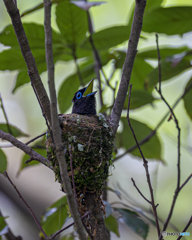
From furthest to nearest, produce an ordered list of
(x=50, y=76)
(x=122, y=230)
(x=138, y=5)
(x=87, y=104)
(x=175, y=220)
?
(x=175, y=220) → (x=122, y=230) → (x=87, y=104) → (x=138, y=5) → (x=50, y=76)

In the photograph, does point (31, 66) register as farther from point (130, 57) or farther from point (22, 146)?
point (130, 57)

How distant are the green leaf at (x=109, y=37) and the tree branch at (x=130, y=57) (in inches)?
30.1

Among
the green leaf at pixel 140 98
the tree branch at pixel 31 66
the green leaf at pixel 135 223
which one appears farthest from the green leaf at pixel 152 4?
the green leaf at pixel 135 223

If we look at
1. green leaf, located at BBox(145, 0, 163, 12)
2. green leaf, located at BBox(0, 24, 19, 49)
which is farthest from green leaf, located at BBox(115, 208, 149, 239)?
green leaf, located at BBox(145, 0, 163, 12)

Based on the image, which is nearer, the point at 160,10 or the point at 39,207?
the point at 160,10

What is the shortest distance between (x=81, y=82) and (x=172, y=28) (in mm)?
1300

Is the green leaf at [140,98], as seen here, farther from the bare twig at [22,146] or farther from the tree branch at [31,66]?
the tree branch at [31,66]

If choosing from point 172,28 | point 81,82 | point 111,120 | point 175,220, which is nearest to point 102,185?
point 111,120

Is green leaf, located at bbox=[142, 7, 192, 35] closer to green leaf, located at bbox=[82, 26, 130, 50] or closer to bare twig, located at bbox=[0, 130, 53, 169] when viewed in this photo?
green leaf, located at bbox=[82, 26, 130, 50]

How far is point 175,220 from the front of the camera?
18.2 ft

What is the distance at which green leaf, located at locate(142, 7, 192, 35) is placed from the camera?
3.11m

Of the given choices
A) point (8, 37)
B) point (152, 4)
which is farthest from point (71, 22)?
point (152, 4)

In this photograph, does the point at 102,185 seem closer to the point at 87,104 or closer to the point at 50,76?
the point at 50,76

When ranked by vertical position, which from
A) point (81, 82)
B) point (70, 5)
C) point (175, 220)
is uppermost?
point (70, 5)
